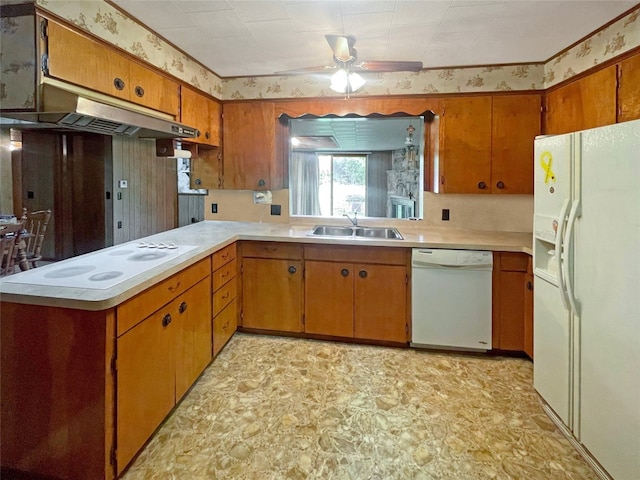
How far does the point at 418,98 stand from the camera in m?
3.10

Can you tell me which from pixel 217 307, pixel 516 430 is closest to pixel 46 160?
pixel 217 307

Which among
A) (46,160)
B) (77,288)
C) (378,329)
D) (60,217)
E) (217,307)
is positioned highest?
(46,160)

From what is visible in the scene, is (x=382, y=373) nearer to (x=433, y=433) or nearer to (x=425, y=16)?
(x=433, y=433)

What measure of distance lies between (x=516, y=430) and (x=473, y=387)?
42 centimetres

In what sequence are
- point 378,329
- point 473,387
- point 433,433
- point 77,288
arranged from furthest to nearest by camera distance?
point 378,329 < point 473,387 < point 433,433 < point 77,288

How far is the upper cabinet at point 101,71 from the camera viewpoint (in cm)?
174

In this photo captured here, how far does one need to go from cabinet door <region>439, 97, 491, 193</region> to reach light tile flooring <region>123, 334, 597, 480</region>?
1.46 metres

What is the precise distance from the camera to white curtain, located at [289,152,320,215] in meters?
3.85

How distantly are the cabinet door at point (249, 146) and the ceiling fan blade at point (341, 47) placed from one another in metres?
1.22

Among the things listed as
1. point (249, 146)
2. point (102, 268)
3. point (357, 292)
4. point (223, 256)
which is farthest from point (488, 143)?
point (102, 268)

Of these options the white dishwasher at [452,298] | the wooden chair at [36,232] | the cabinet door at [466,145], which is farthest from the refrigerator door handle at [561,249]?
the wooden chair at [36,232]

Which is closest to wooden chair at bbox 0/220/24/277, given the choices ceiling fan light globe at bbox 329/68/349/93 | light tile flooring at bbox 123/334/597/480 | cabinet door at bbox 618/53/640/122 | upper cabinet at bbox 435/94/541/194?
light tile flooring at bbox 123/334/597/480

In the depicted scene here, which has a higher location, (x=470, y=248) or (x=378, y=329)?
(x=470, y=248)

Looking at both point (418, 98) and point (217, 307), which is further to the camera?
point (418, 98)
